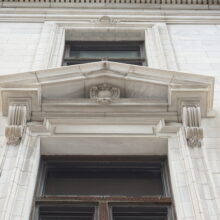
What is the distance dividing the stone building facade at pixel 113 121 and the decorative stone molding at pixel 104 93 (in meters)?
0.02

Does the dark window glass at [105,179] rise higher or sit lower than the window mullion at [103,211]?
higher

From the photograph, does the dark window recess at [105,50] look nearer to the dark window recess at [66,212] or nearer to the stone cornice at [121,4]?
the stone cornice at [121,4]

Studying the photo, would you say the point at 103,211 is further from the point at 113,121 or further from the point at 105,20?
the point at 105,20

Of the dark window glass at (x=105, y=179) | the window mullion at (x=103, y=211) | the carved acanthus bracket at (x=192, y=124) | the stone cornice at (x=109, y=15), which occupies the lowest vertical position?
the window mullion at (x=103, y=211)

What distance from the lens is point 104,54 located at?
13.2 meters

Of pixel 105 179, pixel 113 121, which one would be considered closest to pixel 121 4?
pixel 113 121

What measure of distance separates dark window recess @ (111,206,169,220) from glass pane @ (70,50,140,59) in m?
6.18

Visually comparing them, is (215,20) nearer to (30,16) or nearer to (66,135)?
(30,16)

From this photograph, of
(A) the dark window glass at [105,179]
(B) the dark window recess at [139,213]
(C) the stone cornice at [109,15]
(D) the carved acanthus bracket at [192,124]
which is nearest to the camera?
(B) the dark window recess at [139,213]

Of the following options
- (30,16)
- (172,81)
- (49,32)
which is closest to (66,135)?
(172,81)

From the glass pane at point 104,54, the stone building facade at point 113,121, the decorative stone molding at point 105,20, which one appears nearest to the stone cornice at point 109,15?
the decorative stone molding at point 105,20

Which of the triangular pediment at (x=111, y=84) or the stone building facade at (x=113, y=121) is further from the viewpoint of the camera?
the triangular pediment at (x=111, y=84)

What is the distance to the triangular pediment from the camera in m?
9.08

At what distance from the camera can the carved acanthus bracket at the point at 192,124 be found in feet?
27.3
